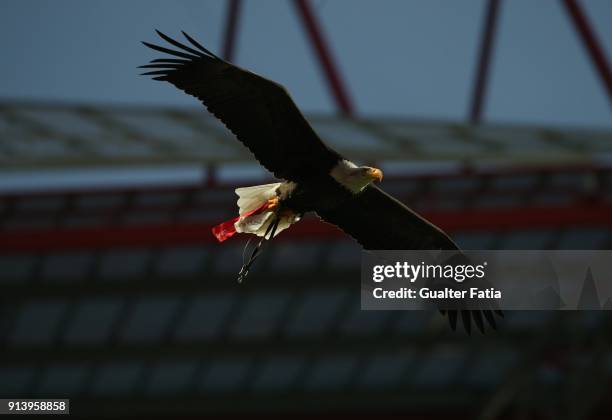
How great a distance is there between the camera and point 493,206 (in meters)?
17.8

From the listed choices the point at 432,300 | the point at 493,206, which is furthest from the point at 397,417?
the point at 432,300

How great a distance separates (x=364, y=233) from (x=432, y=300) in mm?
979

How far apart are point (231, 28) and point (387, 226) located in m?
8.11

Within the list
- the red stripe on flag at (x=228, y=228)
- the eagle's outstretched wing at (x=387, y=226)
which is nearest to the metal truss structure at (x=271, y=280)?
the eagle's outstretched wing at (x=387, y=226)

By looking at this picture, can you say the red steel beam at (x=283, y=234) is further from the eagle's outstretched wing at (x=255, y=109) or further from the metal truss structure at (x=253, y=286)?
the eagle's outstretched wing at (x=255, y=109)

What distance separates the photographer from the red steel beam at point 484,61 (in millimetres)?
18500

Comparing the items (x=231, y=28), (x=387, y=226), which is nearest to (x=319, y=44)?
(x=231, y=28)

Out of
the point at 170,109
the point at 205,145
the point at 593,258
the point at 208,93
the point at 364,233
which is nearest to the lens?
the point at 208,93

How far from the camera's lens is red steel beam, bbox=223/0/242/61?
57.5 ft

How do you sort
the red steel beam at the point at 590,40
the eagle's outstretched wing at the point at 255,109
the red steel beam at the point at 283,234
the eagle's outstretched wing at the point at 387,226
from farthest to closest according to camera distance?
the red steel beam at the point at 590,40
the red steel beam at the point at 283,234
the eagle's outstretched wing at the point at 387,226
the eagle's outstretched wing at the point at 255,109

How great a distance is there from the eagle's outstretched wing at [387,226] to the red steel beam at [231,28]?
7574mm

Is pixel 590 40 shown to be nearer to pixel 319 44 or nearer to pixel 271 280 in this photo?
pixel 319 44

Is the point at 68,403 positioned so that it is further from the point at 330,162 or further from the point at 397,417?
the point at 330,162

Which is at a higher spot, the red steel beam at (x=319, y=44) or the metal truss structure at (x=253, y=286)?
the red steel beam at (x=319, y=44)
